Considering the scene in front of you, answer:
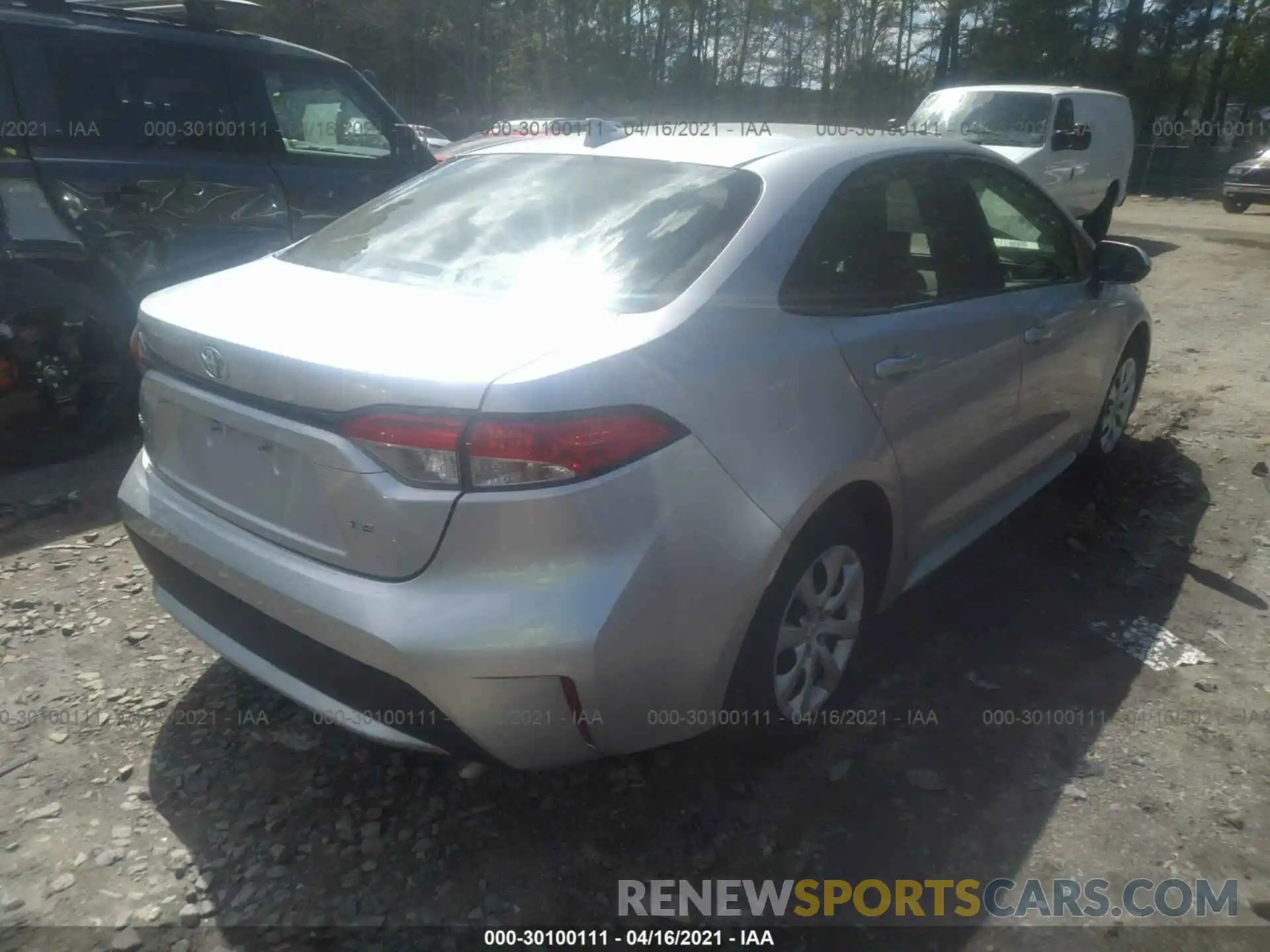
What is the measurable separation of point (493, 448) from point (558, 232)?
0.91 meters

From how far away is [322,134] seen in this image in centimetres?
568

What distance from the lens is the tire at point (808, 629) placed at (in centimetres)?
245

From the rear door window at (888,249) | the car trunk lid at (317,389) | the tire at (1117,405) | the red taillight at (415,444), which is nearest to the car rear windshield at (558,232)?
the car trunk lid at (317,389)

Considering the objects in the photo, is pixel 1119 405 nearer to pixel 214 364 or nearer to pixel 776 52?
pixel 214 364

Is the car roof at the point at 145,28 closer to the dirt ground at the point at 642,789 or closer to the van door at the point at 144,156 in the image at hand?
the van door at the point at 144,156

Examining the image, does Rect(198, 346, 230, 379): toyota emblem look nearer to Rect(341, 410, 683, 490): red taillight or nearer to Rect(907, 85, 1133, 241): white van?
Rect(341, 410, 683, 490): red taillight

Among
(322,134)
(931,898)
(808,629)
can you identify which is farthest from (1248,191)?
(931,898)

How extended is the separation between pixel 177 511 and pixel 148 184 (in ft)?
9.71

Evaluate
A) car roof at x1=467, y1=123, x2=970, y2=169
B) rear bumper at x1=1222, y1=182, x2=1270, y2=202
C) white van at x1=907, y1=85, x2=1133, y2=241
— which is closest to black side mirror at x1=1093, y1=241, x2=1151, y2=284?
car roof at x1=467, y1=123, x2=970, y2=169

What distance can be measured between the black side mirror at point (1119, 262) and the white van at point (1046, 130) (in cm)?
688

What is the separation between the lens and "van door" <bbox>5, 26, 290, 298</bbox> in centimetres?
450

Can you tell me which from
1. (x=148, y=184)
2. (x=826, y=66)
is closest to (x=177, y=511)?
(x=148, y=184)

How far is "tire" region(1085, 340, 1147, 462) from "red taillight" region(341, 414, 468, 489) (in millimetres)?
3566

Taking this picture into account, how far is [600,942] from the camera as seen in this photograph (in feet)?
7.34
